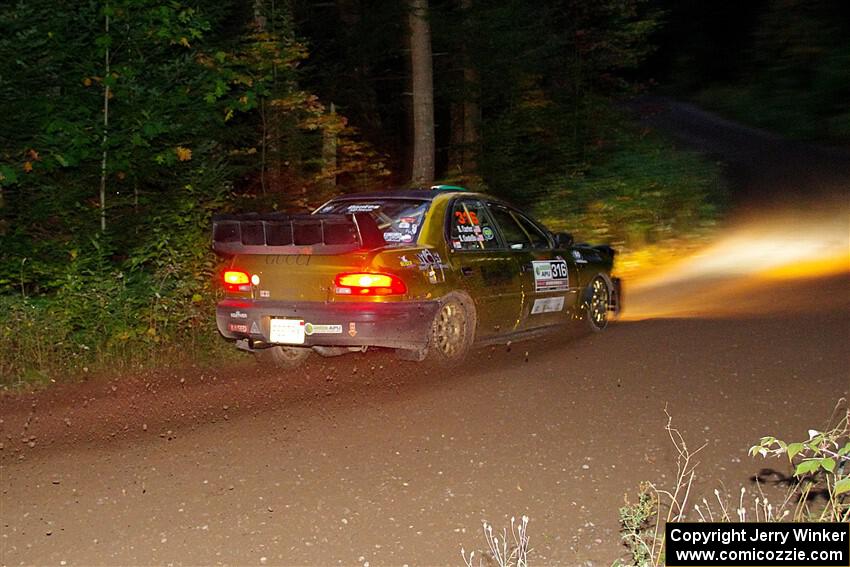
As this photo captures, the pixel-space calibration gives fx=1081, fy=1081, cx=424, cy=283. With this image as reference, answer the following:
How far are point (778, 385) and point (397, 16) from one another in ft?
59.4

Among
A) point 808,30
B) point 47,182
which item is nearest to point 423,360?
point 47,182

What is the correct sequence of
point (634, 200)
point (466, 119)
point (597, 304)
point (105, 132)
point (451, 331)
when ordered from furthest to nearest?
1. point (466, 119)
2. point (634, 200)
3. point (597, 304)
4. point (105, 132)
5. point (451, 331)

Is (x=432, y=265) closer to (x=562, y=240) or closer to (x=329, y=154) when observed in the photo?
(x=562, y=240)

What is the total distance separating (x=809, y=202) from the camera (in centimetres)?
2330

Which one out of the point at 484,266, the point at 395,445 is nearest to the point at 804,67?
the point at 484,266

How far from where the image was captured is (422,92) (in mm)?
18484

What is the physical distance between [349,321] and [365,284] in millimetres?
334

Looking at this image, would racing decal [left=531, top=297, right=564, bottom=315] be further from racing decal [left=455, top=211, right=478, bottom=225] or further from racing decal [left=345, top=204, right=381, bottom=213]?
racing decal [left=345, top=204, right=381, bottom=213]

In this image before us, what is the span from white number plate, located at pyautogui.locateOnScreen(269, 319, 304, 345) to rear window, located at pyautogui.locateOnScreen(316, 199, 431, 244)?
1.05m

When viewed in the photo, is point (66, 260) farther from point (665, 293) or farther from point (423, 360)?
point (665, 293)

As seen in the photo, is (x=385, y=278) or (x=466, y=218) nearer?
(x=385, y=278)

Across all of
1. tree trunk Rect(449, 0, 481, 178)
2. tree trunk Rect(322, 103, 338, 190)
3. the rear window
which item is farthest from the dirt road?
tree trunk Rect(449, 0, 481, 178)

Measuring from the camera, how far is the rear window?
9.58 metres

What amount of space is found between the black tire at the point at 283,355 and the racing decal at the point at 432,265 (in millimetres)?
1570
